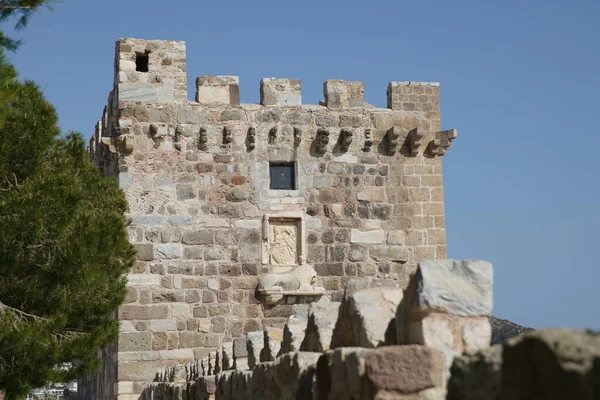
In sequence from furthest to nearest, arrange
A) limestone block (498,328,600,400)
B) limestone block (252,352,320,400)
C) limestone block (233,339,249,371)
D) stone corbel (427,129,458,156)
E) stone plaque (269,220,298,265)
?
1. stone corbel (427,129,458,156)
2. stone plaque (269,220,298,265)
3. limestone block (233,339,249,371)
4. limestone block (252,352,320,400)
5. limestone block (498,328,600,400)

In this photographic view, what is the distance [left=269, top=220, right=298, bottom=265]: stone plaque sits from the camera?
43.5ft

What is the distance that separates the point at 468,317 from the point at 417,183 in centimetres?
1075

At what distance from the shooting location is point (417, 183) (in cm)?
1399

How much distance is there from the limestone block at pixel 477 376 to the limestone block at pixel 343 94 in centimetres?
1134

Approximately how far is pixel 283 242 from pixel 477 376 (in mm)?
10873

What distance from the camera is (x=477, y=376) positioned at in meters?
2.47

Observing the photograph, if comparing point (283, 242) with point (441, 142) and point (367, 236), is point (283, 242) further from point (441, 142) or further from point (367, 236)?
point (441, 142)

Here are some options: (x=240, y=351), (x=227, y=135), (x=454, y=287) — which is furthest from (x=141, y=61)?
(x=454, y=287)

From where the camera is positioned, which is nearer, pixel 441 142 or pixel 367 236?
pixel 367 236

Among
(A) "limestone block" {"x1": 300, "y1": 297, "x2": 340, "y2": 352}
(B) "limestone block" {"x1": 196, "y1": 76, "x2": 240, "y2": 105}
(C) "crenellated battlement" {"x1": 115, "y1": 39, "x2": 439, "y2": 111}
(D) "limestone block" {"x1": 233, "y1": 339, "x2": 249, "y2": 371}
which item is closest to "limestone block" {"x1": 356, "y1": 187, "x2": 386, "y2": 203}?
(C) "crenellated battlement" {"x1": 115, "y1": 39, "x2": 439, "y2": 111}

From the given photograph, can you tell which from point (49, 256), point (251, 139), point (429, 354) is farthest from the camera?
point (251, 139)

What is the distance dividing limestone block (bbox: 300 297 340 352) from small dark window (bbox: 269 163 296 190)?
8.78 m

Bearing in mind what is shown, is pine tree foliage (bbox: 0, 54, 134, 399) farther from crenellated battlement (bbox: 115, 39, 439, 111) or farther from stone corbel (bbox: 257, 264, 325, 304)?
stone corbel (bbox: 257, 264, 325, 304)

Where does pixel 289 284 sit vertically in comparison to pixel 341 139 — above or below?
below
